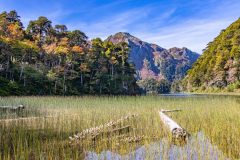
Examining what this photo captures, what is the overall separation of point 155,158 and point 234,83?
49442mm

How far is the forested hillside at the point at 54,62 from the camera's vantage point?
113 ft

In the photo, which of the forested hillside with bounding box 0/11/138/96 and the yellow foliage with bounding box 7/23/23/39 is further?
the yellow foliage with bounding box 7/23/23/39

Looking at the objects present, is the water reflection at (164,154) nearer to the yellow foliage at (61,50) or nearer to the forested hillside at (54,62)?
the forested hillside at (54,62)

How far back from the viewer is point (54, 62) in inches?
1757

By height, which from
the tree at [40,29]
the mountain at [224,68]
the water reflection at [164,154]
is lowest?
the water reflection at [164,154]

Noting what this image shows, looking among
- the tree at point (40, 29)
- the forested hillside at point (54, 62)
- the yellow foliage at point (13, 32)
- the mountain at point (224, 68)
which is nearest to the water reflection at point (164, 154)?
the forested hillside at point (54, 62)

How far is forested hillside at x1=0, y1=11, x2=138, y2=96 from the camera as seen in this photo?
113 ft

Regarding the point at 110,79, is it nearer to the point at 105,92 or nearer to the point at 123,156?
the point at 105,92

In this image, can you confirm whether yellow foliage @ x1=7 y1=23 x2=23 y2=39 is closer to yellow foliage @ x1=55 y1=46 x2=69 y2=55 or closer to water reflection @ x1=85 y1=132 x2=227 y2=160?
yellow foliage @ x1=55 y1=46 x2=69 y2=55

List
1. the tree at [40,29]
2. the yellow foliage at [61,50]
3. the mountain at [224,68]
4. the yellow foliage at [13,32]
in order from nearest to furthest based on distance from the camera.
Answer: the yellow foliage at [13,32] → the yellow foliage at [61,50] → the tree at [40,29] → the mountain at [224,68]

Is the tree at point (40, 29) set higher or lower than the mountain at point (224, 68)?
higher

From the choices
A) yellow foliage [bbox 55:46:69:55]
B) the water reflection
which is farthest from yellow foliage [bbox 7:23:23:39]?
the water reflection

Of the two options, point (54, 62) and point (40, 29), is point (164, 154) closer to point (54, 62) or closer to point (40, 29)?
point (54, 62)

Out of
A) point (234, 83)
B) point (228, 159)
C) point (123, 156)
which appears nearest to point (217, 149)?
point (228, 159)
